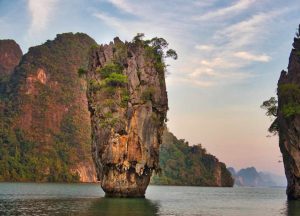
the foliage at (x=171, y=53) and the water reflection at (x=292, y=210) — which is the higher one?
the foliage at (x=171, y=53)

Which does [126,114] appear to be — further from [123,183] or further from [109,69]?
[123,183]

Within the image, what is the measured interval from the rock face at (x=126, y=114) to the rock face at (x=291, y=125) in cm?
1548

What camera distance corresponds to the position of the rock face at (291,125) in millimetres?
58969

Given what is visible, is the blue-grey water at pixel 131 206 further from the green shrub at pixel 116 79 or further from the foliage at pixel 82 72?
the foliage at pixel 82 72

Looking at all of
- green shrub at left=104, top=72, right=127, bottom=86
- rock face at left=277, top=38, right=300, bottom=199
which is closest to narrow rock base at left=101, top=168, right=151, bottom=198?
green shrub at left=104, top=72, right=127, bottom=86

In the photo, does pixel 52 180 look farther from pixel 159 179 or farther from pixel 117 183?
pixel 117 183

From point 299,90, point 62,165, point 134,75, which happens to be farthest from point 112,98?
point 62,165

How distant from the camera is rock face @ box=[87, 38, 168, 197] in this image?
5569cm

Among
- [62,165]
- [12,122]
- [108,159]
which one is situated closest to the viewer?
[108,159]

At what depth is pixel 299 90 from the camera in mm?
58969

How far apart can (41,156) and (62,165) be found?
915 cm

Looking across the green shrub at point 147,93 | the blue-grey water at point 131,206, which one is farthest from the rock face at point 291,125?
the green shrub at point 147,93

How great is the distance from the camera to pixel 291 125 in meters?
59.8

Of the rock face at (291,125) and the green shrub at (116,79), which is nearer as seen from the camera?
the green shrub at (116,79)
